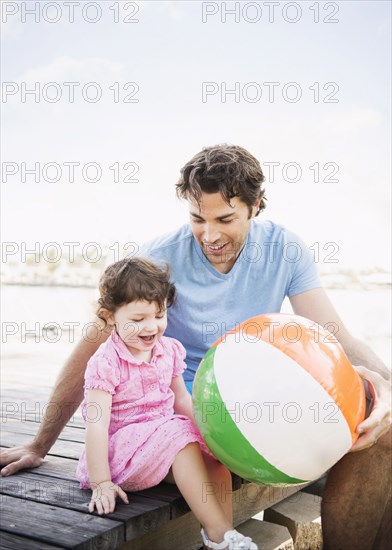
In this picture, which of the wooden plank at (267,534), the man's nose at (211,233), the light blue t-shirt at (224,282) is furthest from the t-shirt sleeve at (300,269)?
the wooden plank at (267,534)

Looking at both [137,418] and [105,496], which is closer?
[105,496]

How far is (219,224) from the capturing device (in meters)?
2.43

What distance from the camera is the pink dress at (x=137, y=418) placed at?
6.67 ft

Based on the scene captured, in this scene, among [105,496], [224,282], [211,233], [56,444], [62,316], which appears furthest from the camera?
[62,316]

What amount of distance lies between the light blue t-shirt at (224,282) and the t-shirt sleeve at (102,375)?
510mm

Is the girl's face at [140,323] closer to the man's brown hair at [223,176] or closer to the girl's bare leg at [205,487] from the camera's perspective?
the girl's bare leg at [205,487]

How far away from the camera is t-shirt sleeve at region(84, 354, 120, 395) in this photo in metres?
2.06

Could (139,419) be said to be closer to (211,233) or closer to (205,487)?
(205,487)

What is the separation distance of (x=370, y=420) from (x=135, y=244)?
1187 mm

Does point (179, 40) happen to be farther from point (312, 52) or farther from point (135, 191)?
point (135, 191)

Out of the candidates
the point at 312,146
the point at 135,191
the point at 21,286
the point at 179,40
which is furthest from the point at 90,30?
the point at 312,146

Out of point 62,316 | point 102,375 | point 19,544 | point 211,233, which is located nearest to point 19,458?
point 102,375

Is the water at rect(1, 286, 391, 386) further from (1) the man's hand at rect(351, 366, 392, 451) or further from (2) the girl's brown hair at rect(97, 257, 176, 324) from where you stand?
(1) the man's hand at rect(351, 366, 392, 451)

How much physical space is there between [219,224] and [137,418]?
0.75 metres
